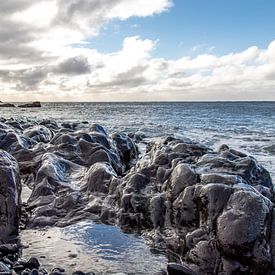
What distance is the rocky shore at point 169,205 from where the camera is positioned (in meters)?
5.79

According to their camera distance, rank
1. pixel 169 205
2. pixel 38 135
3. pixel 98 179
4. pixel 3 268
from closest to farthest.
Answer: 1. pixel 3 268
2. pixel 169 205
3. pixel 98 179
4. pixel 38 135

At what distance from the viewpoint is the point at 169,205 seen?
24.3ft

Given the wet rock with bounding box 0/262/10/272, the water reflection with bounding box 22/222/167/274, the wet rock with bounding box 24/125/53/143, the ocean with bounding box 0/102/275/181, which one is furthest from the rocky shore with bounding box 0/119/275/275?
the ocean with bounding box 0/102/275/181

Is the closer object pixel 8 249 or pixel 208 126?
pixel 8 249

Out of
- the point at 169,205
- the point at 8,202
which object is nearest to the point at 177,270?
the point at 169,205

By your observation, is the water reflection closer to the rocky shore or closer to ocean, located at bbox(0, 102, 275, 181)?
the rocky shore

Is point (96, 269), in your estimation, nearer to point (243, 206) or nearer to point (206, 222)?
point (206, 222)

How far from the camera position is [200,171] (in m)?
7.62

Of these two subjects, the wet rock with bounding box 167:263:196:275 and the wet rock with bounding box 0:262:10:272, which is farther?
the wet rock with bounding box 167:263:196:275

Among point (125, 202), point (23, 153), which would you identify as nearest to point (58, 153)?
point (23, 153)

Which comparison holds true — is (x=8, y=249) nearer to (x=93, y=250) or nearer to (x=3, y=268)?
(x=3, y=268)

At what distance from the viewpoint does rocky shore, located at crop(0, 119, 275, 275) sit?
5793 millimetres

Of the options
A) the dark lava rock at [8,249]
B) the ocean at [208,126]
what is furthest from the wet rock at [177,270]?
the ocean at [208,126]

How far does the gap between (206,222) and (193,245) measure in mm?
414
